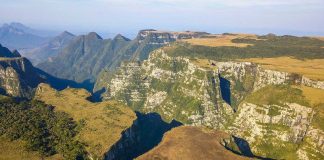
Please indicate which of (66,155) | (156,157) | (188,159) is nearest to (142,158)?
(156,157)

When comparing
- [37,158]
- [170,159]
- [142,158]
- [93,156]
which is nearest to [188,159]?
[170,159]

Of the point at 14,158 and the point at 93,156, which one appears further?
the point at 93,156

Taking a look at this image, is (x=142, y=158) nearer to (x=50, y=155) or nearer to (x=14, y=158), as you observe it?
(x=50, y=155)

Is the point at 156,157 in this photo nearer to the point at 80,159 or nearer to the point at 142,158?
the point at 142,158

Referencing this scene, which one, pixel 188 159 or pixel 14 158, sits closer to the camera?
pixel 14 158
